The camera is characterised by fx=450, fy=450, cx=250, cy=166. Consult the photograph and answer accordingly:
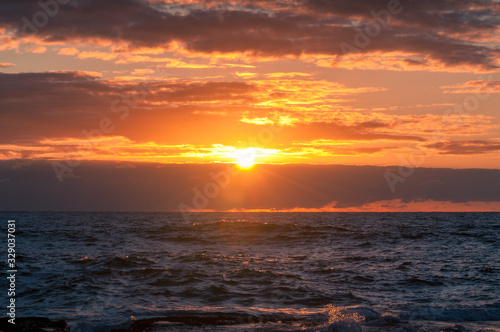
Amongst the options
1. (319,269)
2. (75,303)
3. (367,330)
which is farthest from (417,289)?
(75,303)

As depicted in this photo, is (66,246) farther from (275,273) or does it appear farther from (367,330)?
(367,330)

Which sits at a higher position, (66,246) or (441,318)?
(66,246)

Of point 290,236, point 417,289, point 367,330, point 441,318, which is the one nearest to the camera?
point 367,330

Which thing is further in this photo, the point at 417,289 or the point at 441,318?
the point at 417,289

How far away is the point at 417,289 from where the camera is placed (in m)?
17.9

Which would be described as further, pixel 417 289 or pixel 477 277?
pixel 477 277

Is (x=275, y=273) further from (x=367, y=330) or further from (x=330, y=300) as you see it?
(x=367, y=330)

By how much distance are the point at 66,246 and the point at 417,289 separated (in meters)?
24.7

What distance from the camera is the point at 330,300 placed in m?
15.9

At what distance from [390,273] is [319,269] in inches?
132

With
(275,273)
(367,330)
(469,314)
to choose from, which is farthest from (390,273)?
(367,330)

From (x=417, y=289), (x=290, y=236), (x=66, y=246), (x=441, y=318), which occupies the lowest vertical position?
(x=441, y=318)

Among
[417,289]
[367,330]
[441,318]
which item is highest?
[417,289]

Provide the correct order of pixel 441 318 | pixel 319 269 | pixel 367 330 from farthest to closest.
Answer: pixel 319 269 < pixel 441 318 < pixel 367 330
